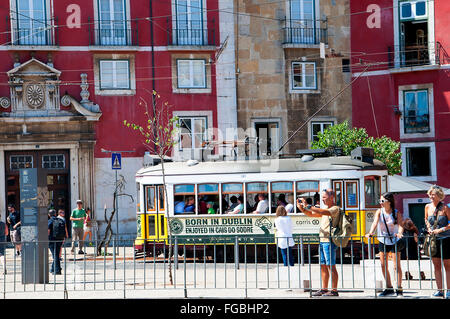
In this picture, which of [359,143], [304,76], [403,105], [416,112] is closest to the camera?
[359,143]

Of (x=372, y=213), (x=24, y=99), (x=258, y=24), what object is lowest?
(x=372, y=213)

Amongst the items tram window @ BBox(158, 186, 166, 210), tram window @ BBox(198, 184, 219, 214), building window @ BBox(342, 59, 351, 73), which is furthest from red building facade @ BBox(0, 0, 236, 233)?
tram window @ BBox(198, 184, 219, 214)

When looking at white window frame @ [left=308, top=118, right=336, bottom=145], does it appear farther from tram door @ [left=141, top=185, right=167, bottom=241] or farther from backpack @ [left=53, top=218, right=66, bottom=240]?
backpack @ [left=53, top=218, right=66, bottom=240]

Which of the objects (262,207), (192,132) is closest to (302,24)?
(192,132)

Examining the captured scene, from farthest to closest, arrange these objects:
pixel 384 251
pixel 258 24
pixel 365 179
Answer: pixel 258 24 < pixel 365 179 < pixel 384 251

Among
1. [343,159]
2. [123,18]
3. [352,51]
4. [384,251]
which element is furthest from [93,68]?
[384,251]

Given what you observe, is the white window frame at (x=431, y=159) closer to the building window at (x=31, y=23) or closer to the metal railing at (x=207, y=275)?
the building window at (x=31, y=23)

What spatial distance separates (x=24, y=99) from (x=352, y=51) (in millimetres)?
13088

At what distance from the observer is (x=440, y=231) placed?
1516 centimetres

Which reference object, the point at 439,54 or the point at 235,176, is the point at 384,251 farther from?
the point at 439,54

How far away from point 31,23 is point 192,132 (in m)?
7.24

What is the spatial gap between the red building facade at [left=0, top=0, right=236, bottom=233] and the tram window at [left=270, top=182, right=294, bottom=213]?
1023 cm

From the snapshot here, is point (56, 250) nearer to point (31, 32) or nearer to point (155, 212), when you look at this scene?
point (155, 212)

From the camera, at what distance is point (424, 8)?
3712 centimetres
